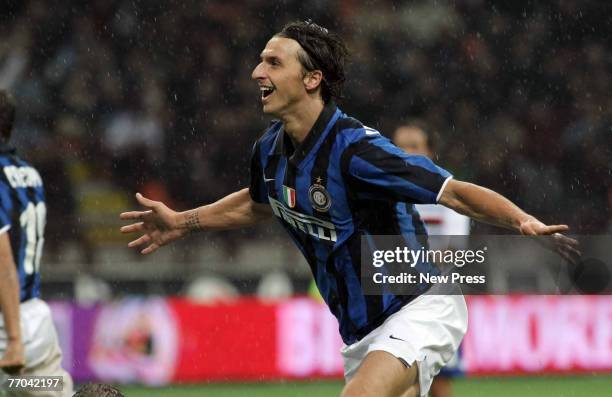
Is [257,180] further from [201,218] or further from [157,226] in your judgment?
[157,226]

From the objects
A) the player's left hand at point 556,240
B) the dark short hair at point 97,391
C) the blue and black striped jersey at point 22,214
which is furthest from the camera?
the blue and black striped jersey at point 22,214

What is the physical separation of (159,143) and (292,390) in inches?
171

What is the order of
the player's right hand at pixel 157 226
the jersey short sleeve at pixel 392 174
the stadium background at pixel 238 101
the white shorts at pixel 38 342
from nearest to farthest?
the jersey short sleeve at pixel 392 174 < the player's right hand at pixel 157 226 < the white shorts at pixel 38 342 < the stadium background at pixel 238 101

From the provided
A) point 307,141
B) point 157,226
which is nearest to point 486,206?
point 307,141

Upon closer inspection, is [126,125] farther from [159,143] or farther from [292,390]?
[292,390]

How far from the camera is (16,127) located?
1241 centimetres

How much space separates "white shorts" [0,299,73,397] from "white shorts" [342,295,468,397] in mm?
1675

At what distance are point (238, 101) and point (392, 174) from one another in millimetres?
8879

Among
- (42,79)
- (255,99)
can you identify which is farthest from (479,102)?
(42,79)

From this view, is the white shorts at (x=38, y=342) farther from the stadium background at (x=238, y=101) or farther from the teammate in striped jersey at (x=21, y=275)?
the stadium background at (x=238, y=101)

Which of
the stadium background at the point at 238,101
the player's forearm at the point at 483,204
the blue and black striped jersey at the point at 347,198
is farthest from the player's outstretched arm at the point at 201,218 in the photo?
the stadium background at the point at 238,101

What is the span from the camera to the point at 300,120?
4.75m

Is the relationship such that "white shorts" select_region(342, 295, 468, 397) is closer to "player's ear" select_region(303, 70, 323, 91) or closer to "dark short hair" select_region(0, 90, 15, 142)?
"player's ear" select_region(303, 70, 323, 91)

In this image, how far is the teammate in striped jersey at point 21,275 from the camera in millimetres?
5328
